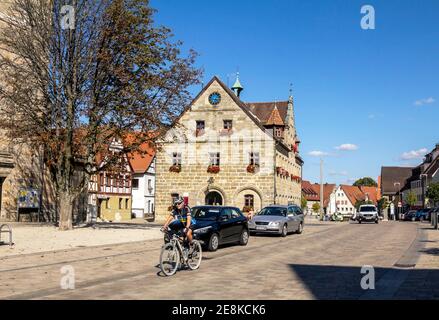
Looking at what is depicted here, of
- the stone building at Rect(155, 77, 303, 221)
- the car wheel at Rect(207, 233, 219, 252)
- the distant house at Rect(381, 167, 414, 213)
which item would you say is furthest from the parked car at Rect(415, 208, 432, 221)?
the distant house at Rect(381, 167, 414, 213)

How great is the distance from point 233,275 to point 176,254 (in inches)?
53.2

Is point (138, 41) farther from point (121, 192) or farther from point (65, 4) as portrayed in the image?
point (121, 192)

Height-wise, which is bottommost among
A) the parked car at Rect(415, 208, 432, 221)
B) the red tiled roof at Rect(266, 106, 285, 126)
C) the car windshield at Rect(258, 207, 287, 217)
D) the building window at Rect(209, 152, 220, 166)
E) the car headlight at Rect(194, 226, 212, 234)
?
the parked car at Rect(415, 208, 432, 221)

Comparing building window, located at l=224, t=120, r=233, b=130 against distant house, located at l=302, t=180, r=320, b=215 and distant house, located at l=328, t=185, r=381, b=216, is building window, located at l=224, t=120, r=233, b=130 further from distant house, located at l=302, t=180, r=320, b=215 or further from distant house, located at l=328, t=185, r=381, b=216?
distant house, located at l=328, t=185, r=381, b=216

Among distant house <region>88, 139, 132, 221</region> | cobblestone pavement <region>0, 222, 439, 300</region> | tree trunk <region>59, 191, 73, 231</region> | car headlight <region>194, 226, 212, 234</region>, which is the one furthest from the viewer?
distant house <region>88, 139, 132, 221</region>

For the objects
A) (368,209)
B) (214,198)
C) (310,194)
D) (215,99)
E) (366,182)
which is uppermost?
(215,99)

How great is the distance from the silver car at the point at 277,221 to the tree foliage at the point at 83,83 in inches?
263

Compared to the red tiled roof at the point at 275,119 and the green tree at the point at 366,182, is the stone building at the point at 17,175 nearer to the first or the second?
the red tiled roof at the point at 275,119

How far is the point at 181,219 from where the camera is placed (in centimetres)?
1191

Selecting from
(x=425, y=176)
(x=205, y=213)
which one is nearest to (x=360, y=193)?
(x=425, y=176)

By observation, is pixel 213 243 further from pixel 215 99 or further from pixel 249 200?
pixel 215 99

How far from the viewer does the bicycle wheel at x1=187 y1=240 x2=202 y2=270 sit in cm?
1209

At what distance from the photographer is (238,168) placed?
154 ft

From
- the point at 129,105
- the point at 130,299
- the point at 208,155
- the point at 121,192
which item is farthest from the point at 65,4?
the point at 121,192
